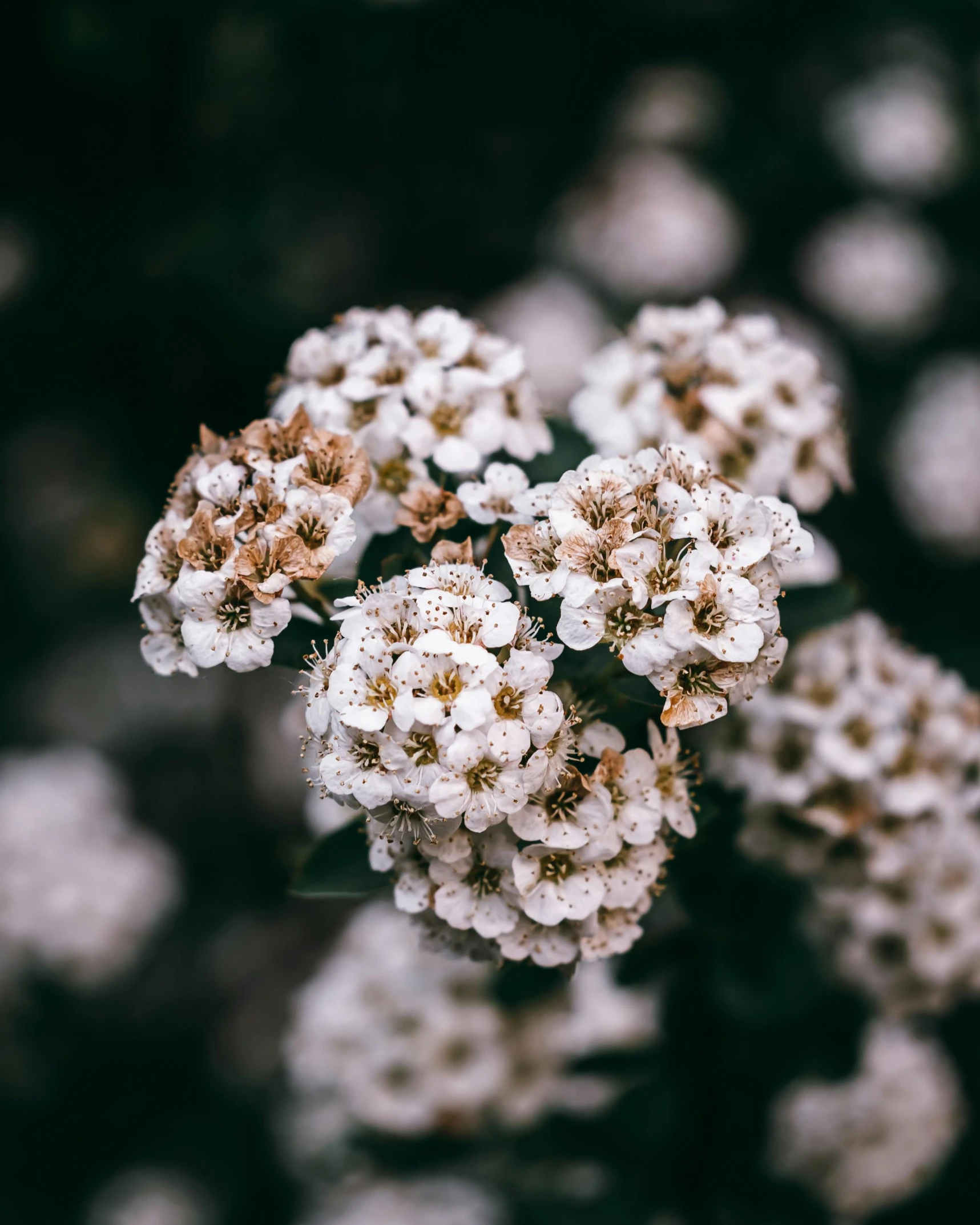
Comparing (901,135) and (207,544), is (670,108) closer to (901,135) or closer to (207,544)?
(901,135)

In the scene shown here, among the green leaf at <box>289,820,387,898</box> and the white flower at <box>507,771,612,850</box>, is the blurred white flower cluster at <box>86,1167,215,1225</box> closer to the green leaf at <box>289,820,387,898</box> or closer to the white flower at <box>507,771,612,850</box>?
the green leaf at <box>289,820,387,898</box>

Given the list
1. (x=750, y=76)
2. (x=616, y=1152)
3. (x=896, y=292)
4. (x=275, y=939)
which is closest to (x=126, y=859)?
(x=275, y=939)

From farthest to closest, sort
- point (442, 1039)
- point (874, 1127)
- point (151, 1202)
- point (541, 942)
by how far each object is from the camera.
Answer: point (151, 1202)
point (874, 1127)
point (442, 1039)
point (541, 942)

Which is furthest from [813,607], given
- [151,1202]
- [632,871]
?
[151,1202]

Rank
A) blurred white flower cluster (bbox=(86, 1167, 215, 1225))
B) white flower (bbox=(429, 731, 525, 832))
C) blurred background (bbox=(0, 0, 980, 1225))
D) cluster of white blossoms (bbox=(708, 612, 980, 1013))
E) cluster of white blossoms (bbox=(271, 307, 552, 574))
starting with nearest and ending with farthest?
white flower (bbox=(429, 731, 525, 832)) → cluster of white blossoms (bbox=(271, 307, 552, 574)) → cluster of white blossoms (bbox=(708, 612, 980, 1013)) → blurred white flower cluster (bbox=(86, 1167, 215, 1225)) → blurred background (bbox=(0, 0, 980, 1225))

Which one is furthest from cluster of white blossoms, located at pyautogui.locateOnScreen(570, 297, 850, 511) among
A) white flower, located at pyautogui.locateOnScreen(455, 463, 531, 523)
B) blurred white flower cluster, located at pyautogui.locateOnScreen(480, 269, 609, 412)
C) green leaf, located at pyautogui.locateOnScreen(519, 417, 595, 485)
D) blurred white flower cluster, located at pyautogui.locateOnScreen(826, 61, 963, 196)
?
blurred white flower cluster, located at pyautogui.locateOnScreen(826, 61, 963, 196)

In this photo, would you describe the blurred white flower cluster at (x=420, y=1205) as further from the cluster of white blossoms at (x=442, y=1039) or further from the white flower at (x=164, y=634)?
the white flower at (x=164, y=634)
